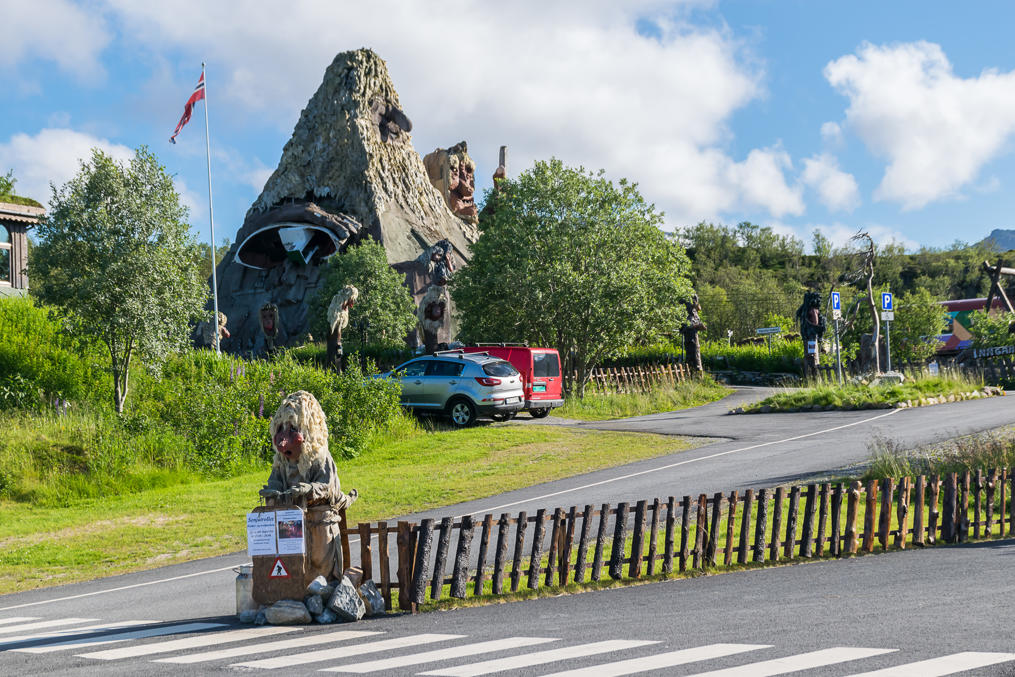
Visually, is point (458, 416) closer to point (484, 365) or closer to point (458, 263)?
point (484, 365)

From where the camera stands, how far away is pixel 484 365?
24125 millimetres

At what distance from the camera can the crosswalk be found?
5.66 metres

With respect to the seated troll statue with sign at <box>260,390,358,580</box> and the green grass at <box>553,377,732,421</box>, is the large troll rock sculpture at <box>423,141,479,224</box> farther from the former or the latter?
the seated troll statue with sign at <box>260,390,358,580</box>

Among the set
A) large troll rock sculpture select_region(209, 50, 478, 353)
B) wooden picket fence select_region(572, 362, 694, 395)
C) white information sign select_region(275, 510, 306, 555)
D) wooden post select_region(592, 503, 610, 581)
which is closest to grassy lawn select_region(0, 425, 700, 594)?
white information sign select_region(275, 510, 306, 555)

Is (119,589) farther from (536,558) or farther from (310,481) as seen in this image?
(536,558)

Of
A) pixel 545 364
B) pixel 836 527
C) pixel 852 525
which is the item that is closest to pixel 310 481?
pixel 836 527

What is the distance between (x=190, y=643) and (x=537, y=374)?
18837 millimetres

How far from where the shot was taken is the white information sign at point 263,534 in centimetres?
793

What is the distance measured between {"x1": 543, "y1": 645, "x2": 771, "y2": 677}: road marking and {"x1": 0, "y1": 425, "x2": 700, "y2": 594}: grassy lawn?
8267 mm

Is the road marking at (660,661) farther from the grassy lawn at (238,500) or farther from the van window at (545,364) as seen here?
the van window at (545,364)

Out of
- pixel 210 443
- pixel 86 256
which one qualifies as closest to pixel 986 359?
pixel 210 443

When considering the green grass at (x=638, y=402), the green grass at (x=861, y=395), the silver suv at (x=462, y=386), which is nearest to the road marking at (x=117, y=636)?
the silver suv at (x=462, y=386)

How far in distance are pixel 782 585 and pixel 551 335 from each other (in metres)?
24.7

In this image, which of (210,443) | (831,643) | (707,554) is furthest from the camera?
(210,443)
